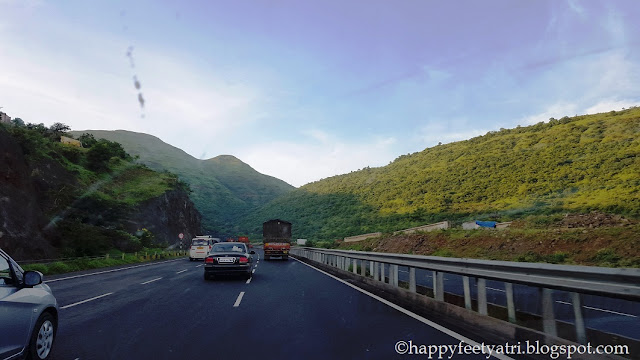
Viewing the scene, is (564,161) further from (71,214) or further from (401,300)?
(71,214)

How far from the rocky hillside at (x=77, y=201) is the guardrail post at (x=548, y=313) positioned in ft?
87.1

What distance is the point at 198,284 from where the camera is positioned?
14.5 m

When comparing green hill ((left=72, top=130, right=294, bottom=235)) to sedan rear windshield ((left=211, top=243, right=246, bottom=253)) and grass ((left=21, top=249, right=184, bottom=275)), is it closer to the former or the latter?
grass ((left=21, top=249, right=184, bottom=275))

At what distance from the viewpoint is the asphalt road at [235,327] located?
17.9 feet

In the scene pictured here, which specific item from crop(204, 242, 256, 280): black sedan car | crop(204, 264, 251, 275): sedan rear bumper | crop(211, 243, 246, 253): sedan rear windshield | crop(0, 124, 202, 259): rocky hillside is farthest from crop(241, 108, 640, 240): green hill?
crop(204, 264, 251, 275): sedan rear bumper

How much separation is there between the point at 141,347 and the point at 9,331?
6.14ft

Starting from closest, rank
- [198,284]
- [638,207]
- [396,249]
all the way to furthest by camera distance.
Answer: [198,284] < [638,207] < [396,249]

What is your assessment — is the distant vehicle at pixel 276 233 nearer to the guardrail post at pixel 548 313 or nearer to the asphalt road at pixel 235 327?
the asphalt road at pixel 235 327

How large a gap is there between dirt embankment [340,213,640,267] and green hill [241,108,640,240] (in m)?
5.66

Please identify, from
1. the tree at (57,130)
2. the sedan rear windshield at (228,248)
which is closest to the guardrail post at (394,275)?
the sedan rear windshield at (228,248)

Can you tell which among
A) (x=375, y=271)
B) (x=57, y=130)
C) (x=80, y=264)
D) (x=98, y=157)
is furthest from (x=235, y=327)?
(x=57, y=130)

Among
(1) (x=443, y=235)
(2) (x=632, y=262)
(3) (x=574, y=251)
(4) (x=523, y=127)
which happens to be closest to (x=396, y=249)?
(1) (x=443, y=235)

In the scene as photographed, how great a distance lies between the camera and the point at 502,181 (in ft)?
206

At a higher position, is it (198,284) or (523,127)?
(523,127)
